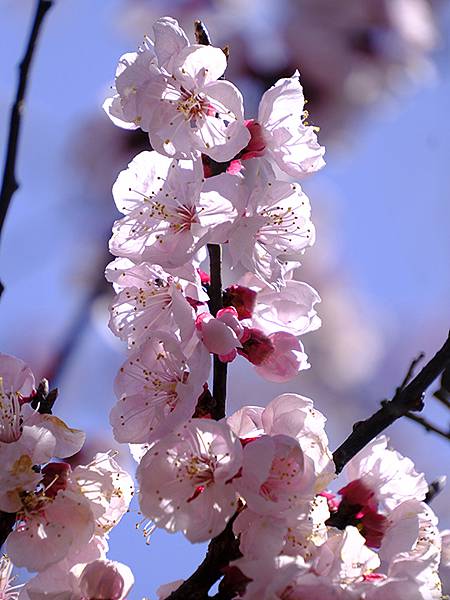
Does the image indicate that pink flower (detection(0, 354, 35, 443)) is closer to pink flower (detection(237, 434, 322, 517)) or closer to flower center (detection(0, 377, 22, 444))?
flower center (detection(0, 377, 22, 444))

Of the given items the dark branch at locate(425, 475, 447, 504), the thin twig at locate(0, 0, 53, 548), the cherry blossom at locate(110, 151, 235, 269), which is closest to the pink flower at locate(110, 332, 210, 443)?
the cherry blossom at locate(110, 151, 235, 269)

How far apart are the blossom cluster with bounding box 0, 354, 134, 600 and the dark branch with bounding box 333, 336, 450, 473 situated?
0.30m

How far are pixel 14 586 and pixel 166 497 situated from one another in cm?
37

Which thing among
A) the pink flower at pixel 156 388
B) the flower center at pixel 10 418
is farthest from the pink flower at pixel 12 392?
the pink flower at pixel 156 388

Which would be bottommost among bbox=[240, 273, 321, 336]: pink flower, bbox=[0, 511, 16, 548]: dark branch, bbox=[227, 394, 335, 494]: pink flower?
bbox=[0, 511, 16, 548]: dark branch

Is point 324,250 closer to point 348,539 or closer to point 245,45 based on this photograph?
point 245,45

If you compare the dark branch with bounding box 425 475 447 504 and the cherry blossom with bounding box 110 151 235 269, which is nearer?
the cherry blossom with bounding box 110 151 235 269

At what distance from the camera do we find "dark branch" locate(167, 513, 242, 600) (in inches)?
42.8

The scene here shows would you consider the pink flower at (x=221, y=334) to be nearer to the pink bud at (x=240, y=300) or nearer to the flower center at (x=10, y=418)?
the pink bud at (x=240, y=300)

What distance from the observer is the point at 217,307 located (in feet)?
3.90

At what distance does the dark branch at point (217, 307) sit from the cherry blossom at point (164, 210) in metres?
0.04

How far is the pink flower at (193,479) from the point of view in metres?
1.08

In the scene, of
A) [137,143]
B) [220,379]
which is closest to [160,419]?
[220,379]

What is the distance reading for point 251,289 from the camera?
1239 millimetres
